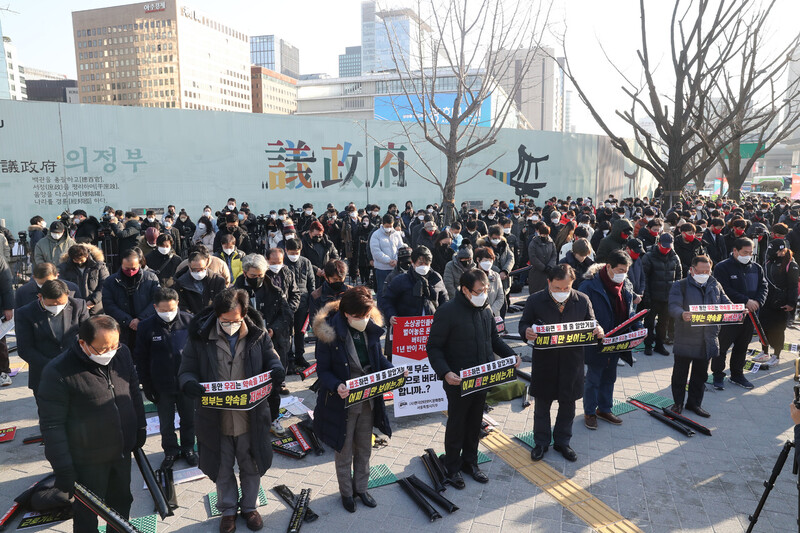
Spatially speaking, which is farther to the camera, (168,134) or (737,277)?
(168,134)

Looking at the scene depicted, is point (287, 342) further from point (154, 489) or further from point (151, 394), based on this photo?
point (154, 489)

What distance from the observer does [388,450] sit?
17.4 feet

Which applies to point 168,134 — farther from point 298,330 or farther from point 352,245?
point 298,330

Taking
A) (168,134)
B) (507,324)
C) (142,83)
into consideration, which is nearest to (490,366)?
(507,324)

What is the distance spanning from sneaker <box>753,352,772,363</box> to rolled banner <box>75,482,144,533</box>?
8134mm

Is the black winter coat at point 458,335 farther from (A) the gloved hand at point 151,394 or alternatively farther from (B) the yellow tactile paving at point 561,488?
(A) the gloved hand at point 151,394

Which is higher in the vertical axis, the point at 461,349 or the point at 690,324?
the point at 461,349

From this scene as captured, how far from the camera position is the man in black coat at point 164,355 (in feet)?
15.4

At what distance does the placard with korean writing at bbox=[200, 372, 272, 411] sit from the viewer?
3646 millimetres

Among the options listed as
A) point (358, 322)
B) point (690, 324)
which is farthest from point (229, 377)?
point (690, 324)

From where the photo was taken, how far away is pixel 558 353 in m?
4.99

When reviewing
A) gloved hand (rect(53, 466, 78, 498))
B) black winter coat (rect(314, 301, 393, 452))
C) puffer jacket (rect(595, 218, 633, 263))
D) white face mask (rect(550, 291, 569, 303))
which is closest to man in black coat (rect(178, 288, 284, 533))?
black winter coat (rect(314, 301, 393, 452))

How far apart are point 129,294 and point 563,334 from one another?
451 cm

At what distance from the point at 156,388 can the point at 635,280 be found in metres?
6.26
